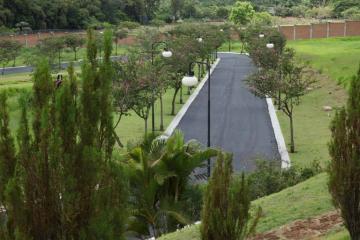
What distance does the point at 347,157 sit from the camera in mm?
6715

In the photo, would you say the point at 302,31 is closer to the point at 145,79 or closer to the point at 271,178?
the point at 145,79

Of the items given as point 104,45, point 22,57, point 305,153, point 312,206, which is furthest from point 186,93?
point 104,45

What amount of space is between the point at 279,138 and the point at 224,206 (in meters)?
18.7

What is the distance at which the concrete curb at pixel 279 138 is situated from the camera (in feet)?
63.4

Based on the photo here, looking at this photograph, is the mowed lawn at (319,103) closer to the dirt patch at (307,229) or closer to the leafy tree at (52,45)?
the dirt patch at (307,229)

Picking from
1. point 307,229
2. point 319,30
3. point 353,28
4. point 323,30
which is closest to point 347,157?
point 307,229

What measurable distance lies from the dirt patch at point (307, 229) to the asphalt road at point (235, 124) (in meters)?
5.83

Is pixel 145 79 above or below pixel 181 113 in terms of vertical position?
above

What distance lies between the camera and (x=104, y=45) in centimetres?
534

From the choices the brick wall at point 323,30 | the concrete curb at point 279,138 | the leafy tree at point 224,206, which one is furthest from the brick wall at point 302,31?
the leafy tree at point 224,206

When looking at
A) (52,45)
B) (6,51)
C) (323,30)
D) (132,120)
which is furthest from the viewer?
(323,30)

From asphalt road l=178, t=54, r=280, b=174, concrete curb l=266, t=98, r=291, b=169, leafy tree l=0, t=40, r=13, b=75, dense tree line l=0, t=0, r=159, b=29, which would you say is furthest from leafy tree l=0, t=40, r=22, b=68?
concrete curb l=266, t=98, r=291, b=169

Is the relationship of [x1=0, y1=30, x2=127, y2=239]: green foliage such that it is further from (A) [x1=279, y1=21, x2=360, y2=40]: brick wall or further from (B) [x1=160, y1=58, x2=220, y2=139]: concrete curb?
(A) [x1=279, y1=21, x2=360, y2=40]: brick wall

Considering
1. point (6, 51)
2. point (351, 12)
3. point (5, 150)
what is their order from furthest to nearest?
point (351, 12) < point (6, 51) < point (5, 150)
